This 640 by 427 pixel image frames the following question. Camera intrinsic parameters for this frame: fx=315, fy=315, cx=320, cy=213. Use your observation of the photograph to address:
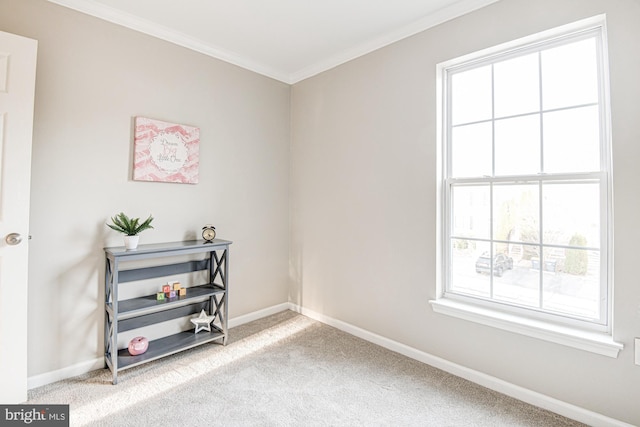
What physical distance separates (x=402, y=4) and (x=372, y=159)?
110 cm

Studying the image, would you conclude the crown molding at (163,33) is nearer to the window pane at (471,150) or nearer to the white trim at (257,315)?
the window pane at (471,150)

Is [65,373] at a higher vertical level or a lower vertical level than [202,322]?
lower

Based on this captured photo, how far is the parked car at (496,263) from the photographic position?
2043 mm

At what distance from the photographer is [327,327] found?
296 cm

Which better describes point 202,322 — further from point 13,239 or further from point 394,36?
point 394,36

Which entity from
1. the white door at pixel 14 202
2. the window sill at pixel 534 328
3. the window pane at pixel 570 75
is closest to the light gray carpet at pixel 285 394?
the white door at pixel 14 202

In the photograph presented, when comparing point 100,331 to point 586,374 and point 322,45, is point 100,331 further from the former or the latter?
point 586,374

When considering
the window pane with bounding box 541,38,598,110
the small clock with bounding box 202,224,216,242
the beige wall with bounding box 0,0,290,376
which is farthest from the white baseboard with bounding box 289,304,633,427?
the window pane with bounding box 541,38,598,110

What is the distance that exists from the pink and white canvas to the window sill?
2.19 meters

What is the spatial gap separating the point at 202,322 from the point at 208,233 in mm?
728

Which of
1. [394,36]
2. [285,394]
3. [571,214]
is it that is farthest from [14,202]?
[571,214]

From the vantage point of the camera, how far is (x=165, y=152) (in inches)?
97.3

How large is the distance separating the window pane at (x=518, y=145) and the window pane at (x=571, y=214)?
0.18 m

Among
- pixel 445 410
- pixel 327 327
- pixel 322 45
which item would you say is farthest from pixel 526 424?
pixel 322 45
